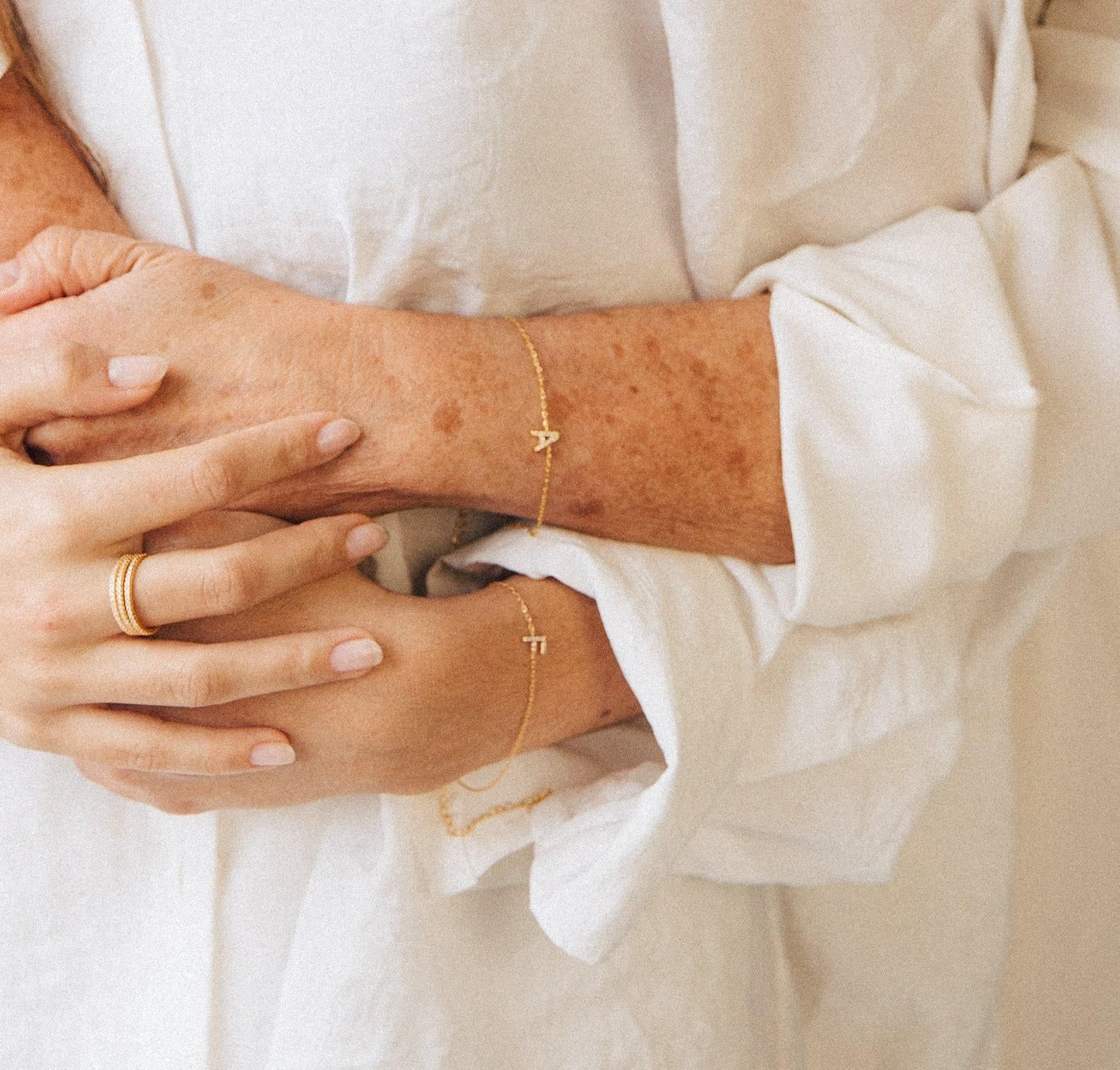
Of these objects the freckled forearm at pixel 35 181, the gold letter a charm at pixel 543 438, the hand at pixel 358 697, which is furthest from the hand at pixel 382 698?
the freckled forearm at pixel 35 181

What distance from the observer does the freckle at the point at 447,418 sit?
668 millimetres

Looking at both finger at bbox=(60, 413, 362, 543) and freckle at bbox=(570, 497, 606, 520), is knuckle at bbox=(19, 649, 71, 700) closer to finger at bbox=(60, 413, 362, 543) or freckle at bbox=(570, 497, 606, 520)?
finger at bbox=(60, 413, 362, 543)

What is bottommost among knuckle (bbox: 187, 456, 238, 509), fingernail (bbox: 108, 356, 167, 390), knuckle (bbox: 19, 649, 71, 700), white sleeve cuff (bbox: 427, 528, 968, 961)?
white sleeve cuff (bbox: 427, 528, 968, 961)

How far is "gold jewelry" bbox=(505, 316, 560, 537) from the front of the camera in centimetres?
68

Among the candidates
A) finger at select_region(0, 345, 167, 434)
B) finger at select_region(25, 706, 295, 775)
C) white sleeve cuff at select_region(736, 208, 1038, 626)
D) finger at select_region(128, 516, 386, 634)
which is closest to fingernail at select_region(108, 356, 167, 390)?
finger at select_region(0, 345, 167, 434)

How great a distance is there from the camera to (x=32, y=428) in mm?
677

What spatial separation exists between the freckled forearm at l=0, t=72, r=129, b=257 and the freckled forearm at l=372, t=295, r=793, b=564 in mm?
241

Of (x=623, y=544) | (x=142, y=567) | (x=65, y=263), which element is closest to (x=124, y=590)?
(x=142, y=567)

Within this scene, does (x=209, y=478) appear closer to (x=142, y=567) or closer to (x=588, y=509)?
(x=142, y=567)

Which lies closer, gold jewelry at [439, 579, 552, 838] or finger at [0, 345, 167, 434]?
finger at [0, 345, 167, 434]

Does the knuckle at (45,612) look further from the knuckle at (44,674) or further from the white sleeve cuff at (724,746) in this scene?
the white sleeve cuff at (724,746)

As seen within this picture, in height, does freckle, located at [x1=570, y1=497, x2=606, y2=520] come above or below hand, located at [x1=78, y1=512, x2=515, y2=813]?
above

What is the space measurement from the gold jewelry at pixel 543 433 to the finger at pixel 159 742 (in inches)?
9.5

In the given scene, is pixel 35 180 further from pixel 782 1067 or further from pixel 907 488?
pixel 782 1067
